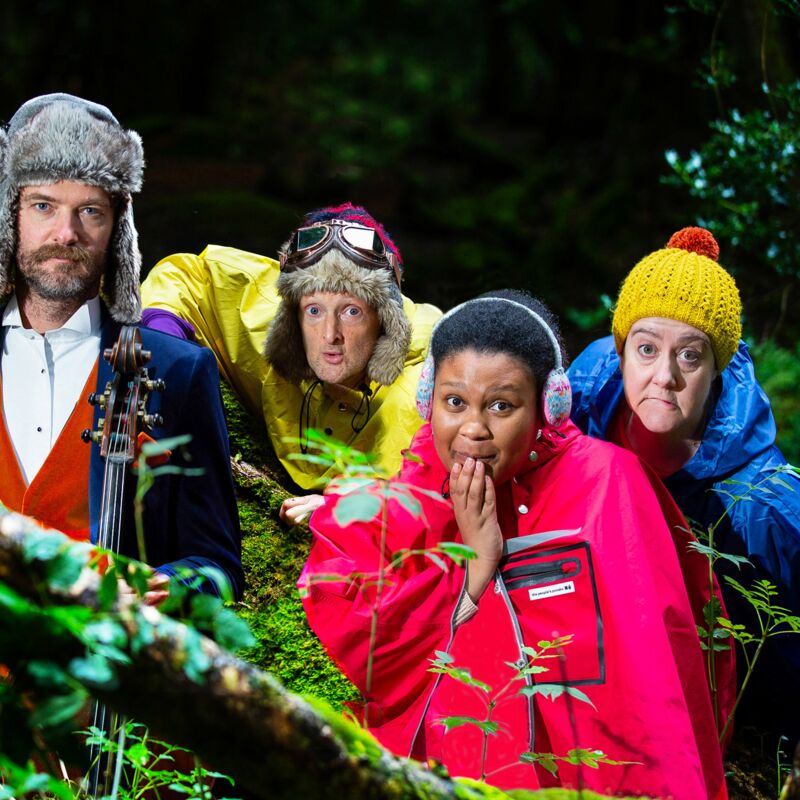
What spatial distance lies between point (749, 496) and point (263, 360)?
1.87 metres

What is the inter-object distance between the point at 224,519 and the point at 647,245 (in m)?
9.82

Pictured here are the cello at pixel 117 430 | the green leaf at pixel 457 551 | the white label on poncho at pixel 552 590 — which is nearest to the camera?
the green leaf at pixel 457 551

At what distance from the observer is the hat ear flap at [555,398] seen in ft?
10.8

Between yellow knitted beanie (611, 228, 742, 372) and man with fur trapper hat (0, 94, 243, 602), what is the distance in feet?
5.10

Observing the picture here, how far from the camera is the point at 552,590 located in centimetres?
323

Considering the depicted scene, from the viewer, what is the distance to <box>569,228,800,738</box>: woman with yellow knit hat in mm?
4031

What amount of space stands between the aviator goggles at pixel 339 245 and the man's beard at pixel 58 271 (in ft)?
3.36

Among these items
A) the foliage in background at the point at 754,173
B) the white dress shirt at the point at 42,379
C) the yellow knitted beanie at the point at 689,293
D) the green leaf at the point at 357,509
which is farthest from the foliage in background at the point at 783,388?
the green leaf at the point at 357,509

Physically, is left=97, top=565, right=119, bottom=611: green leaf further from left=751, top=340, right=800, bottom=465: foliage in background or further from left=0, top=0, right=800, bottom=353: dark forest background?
left=751, top=340, right=800, bottom=465: foliage in background

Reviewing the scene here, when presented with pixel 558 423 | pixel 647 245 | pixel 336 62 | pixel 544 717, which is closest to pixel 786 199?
pixel 558 423

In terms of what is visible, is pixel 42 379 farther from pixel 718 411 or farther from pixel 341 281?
pixel 718 411

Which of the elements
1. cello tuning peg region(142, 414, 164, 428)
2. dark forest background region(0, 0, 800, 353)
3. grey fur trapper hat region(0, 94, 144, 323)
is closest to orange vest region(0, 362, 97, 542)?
cello tuning peg region(142, 414, 164, 428)

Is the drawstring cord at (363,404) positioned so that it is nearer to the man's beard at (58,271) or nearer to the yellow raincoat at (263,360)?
the yellow raincoat at (263,360)

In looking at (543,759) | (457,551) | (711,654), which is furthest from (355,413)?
(457,551)
